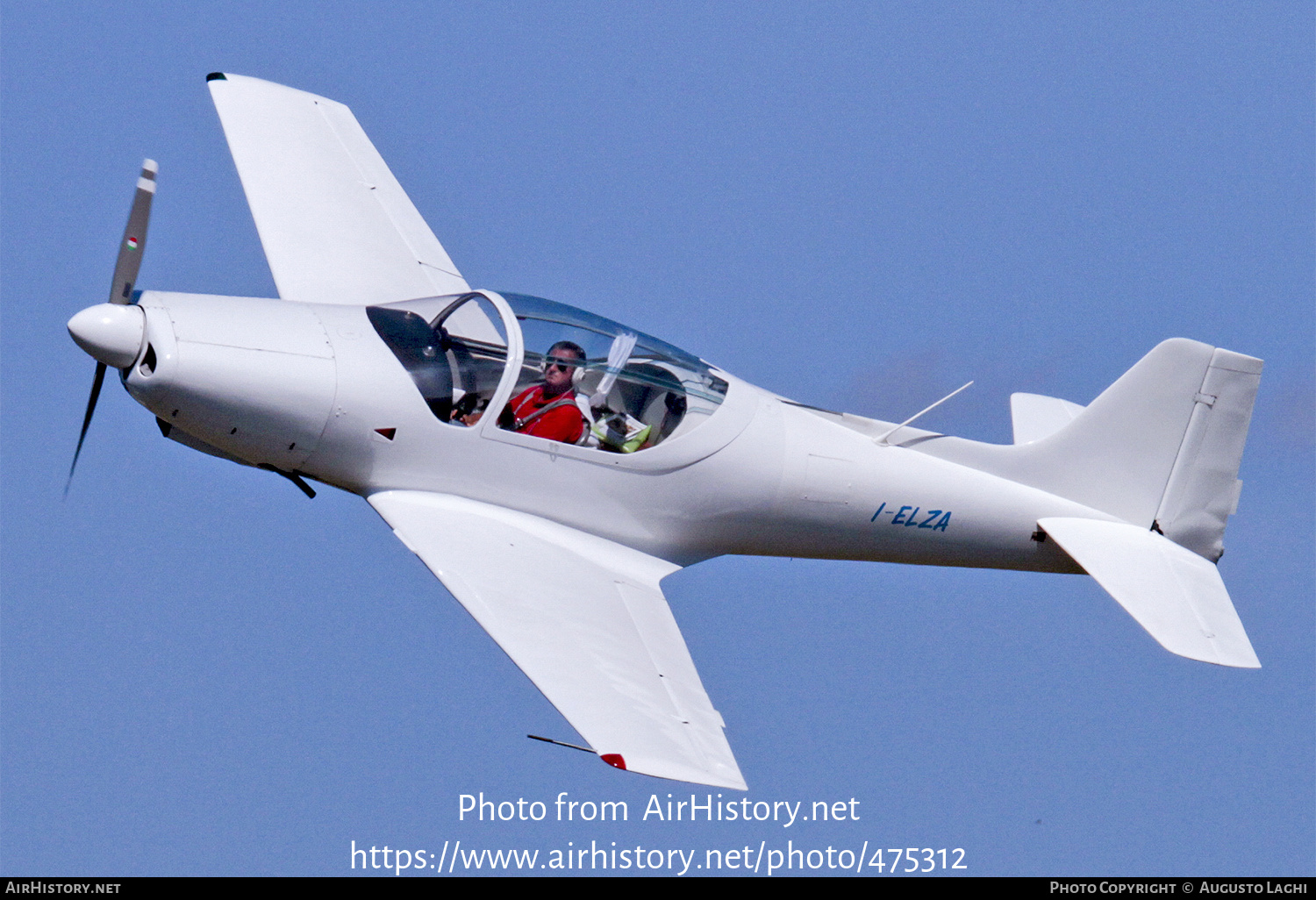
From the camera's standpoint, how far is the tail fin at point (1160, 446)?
48.3 ft

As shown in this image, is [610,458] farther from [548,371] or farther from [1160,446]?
[1160,446]

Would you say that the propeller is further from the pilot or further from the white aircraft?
the pilot

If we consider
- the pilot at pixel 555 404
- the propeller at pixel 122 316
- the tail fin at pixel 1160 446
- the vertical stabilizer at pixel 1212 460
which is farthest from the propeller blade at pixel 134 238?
the vertical stabilizer at pixel 1212 460

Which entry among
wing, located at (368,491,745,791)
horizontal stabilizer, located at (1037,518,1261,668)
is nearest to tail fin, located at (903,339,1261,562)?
horizontal stabilizer, located at (1037,518,1261,668)

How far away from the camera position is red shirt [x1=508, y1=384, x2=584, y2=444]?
43.1 ft

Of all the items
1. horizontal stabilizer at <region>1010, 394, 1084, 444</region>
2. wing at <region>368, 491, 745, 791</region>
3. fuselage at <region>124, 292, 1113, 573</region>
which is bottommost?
wing at <region>368, 491, 745, 791</region>

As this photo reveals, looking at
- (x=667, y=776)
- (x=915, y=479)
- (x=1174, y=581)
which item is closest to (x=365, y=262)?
(x=915, y=479)

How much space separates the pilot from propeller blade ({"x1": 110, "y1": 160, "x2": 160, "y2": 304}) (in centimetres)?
297

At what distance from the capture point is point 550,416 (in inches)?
520

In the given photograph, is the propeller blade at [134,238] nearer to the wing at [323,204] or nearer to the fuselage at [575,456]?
the fuselage at [575,456]

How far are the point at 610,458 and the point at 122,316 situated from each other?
379 centimetres

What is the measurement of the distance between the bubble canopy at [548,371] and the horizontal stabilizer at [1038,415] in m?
3.19

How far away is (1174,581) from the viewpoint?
14227 millimetres

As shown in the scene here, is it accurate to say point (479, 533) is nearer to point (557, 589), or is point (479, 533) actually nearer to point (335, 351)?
point (557, 589)
